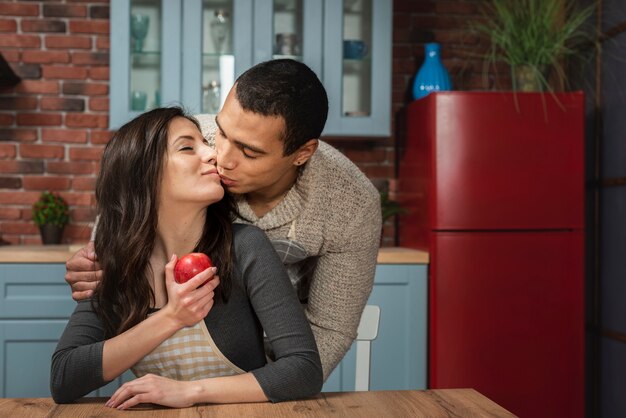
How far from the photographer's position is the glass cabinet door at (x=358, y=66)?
10.8 ft

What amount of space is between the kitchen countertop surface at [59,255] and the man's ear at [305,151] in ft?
4.82

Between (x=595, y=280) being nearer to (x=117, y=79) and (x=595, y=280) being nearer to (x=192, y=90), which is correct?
(x=192, y=90)

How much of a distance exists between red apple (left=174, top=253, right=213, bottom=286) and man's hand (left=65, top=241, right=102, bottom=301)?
250mm

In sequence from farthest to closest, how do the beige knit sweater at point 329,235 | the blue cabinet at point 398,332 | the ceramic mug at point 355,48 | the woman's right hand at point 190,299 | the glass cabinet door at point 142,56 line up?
1. the ceramic mug at point 355,48
2. the glass cabinet door at point 142,56
3. the blue cabinet at point 398,332
4. the beige knit sweater at point 329,235
5. the woman's right hand at point 190,299

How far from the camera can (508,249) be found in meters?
3.02

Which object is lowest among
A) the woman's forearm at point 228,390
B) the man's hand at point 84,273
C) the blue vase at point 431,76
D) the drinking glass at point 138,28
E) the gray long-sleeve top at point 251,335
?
the woman's forearm at point 228,390

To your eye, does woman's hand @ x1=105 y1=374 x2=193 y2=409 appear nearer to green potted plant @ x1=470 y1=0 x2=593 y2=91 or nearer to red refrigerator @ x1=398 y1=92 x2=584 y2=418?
red refrigerator @ x1=398 y1=92 x2=584 y2=418

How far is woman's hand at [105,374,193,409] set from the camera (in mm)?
1233

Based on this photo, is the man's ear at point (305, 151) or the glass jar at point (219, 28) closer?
the man's ear at point (305, 151)

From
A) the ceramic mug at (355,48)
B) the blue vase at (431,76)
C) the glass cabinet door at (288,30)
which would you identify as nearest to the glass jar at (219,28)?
the glass cabinet door at (288,30)

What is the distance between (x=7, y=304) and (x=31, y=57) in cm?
122

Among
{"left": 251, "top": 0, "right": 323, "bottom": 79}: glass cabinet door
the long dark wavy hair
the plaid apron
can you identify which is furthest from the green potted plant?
the plaid apron

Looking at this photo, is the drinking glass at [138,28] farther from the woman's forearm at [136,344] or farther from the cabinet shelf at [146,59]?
the woman's forearm at [136,344]

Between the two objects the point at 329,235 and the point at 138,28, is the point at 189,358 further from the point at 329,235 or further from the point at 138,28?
the point at 138,28
